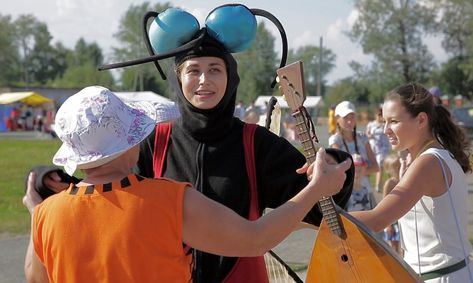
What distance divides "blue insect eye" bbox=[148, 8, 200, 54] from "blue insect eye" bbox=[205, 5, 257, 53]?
0.07 m

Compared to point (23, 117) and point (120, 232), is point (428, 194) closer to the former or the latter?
point (120, 232)

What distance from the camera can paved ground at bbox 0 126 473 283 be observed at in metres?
6.09

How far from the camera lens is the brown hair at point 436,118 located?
9.52ft

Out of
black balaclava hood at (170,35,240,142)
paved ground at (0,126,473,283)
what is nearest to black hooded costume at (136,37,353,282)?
black balaclava hood at (170,35,240,142)

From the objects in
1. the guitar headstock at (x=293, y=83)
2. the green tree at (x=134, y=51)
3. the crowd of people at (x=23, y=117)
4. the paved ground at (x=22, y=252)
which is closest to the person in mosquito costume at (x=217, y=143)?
the guitar headstock at (x=293, y=83)

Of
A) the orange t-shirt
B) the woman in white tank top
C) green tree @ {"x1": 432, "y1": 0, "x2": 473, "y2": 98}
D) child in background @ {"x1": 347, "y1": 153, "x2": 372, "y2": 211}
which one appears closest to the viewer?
the orange t-shirt

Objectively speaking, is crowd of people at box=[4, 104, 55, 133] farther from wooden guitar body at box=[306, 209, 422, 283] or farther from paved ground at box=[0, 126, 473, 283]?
wooden guitar body at box=[306, 209, 422, 283]

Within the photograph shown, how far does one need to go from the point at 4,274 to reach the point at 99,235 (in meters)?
4.81

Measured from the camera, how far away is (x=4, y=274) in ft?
20.0

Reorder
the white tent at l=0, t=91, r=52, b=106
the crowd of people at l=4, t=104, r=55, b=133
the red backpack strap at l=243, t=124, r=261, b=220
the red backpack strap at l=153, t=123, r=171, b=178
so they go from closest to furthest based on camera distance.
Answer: the red backpack strap at l=243, t=124, r=261, b=220
the red backpack strap at l=153, t=123, r=171, b=178
the white tent at l=0, t=91, r=52, b=106
the crowd of people at l=4, t=104, r=55, b=133

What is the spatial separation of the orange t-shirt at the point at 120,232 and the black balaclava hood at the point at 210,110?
1.90 feet

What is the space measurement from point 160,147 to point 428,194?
1.13 m

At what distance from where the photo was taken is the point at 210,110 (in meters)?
2.36

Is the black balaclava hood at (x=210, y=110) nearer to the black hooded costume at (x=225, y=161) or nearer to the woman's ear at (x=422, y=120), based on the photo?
the black hooded costume at (x=225, y=161)
